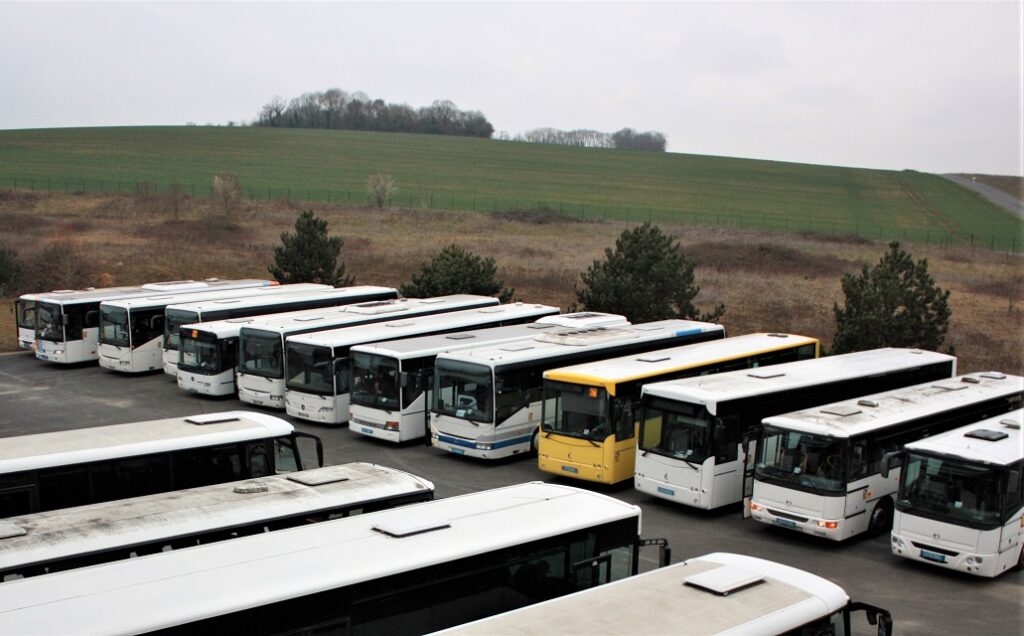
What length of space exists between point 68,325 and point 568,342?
1929 centimetres

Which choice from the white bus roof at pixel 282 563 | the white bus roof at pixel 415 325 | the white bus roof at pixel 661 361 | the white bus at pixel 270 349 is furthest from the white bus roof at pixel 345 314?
the white bus roof at pixel 282 563

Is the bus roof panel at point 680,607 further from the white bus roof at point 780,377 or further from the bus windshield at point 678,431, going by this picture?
the white bus roof at point 780,377

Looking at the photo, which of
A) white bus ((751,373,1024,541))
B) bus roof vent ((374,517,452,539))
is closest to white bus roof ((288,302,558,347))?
white bus ((751,373,1024,541))

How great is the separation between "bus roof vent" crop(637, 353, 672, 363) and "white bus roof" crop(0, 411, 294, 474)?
8595 mm

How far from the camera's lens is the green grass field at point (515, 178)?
8344 cm

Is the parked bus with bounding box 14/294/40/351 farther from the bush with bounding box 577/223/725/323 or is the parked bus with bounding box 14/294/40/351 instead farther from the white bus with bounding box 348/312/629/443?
the bush with bounding box 577/223/725/323

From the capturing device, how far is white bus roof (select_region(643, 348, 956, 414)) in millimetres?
18141

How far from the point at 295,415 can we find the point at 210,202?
175 ft

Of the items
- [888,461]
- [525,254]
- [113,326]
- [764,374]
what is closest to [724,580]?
[888,461]

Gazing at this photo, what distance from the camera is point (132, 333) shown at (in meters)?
31.7

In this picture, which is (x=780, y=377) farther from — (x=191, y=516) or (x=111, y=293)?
(x=111, y=293)

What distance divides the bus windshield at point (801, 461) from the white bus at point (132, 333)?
2198cm

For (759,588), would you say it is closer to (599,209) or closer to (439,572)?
(439,572)

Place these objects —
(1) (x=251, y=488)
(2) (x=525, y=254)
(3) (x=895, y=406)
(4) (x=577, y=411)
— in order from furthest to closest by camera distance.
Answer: (2) (x=525, y=254)
(4) (x=577, y=411)
(3) (x=895, y=406)
(1) (x=251, y=488)
